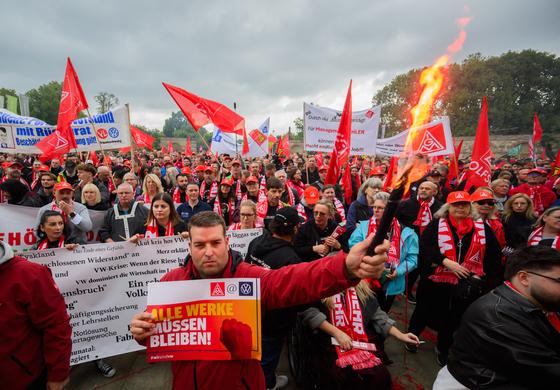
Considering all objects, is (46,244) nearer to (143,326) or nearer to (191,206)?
(191,206)

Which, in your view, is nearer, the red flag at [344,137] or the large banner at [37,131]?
the red flag at [344,137]

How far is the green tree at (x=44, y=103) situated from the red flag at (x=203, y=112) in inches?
2390

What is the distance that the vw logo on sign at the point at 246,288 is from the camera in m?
1.74

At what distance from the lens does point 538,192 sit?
6.64 meters

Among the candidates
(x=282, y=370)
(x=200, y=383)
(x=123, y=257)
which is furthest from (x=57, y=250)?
(x=282, y=370)

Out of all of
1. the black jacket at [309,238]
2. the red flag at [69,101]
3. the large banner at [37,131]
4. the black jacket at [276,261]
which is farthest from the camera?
the large banner at [37,131]

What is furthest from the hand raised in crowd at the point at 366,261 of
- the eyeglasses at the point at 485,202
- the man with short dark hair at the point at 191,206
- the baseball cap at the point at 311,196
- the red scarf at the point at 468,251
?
the man with short dark hair at the point at 191,206

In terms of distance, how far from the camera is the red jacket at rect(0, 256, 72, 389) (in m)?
1.95

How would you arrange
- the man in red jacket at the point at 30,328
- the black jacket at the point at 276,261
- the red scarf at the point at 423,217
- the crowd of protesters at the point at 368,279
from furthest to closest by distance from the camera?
the red scarf at the point at 423,217 → the black jacket at the point at 276,261 → the man in red jacket at the point at 30,328 → the crowd of protesters at the point at 368,279

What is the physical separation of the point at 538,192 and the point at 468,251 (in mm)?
4702

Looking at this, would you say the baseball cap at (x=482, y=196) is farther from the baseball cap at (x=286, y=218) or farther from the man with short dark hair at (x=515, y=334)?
the baseball cap at (x=286, y=218)

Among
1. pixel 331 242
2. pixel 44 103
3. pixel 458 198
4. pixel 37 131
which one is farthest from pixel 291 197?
pixel 44 103

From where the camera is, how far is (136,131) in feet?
51.4

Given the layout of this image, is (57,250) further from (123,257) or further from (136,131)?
(136,131)
